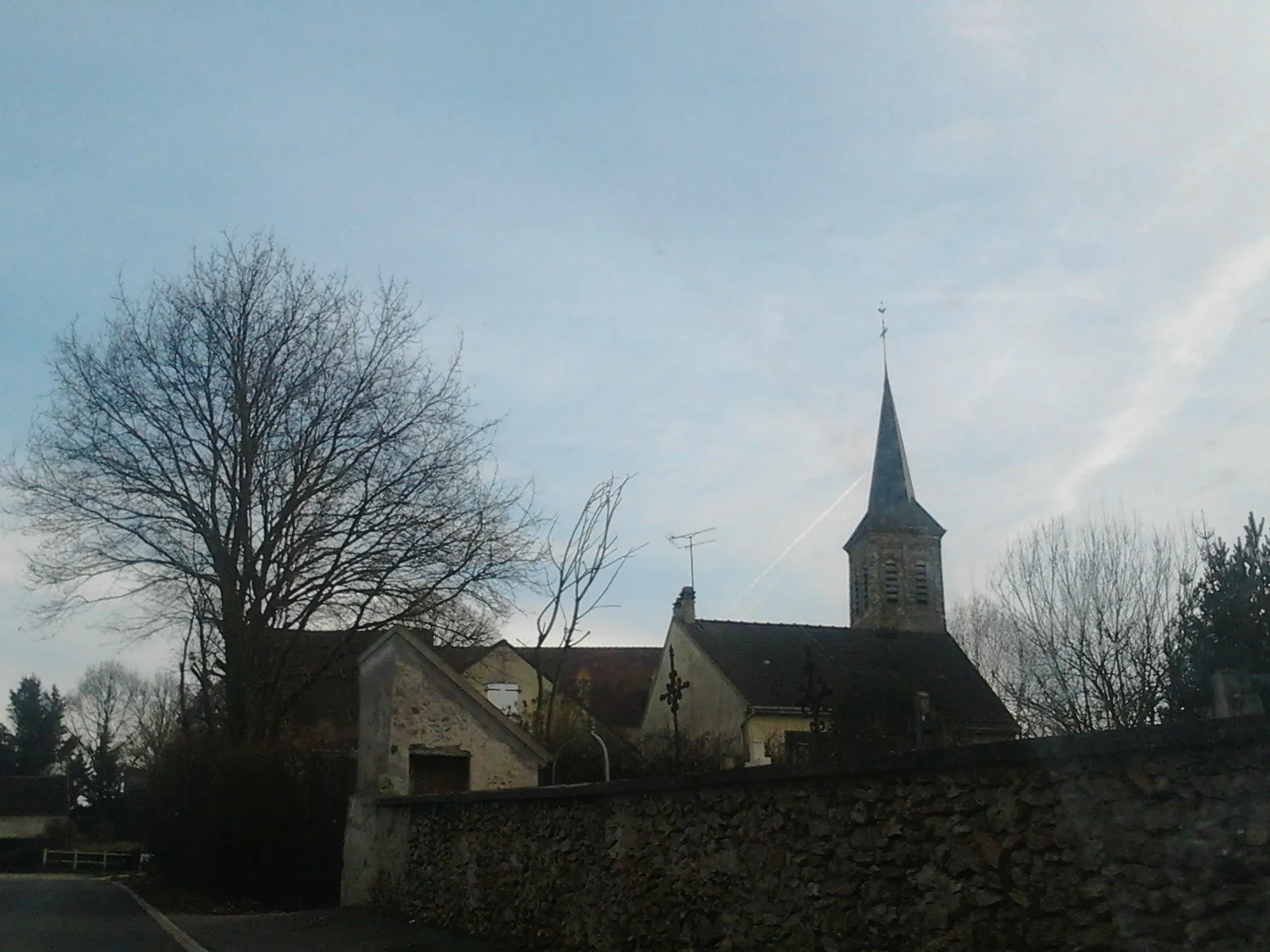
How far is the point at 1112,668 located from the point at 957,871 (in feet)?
62.7

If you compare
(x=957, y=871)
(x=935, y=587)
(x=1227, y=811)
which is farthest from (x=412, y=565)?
(x=935, y=587)

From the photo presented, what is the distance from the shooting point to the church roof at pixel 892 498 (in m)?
51.4

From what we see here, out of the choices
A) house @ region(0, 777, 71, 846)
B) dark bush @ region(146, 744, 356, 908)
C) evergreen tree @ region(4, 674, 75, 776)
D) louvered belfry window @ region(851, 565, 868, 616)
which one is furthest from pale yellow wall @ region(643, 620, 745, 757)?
evergreen tree @ region(4, 674, 75, 776)

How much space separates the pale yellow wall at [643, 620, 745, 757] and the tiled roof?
23.9 ft

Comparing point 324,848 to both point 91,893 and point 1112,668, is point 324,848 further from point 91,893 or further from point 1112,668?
point 1112,668

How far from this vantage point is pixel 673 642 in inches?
1714

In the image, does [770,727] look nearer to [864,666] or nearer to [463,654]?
[864,666]

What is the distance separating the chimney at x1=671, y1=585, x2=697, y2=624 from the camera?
43.8m

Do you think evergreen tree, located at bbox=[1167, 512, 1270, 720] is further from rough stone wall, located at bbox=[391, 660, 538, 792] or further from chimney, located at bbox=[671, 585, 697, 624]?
chimney, located at bbox=[671, 585, 697, 624]

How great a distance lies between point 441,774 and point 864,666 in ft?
72.5

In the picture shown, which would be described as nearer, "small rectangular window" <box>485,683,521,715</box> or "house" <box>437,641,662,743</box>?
"small rectangular window" <box>485,683,521,715</box>

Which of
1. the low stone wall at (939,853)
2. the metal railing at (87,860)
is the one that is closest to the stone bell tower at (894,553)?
the metal railing at (87,860)

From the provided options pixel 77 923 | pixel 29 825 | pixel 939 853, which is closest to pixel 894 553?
pixel 77 923

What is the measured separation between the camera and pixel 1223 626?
66.0 ft
